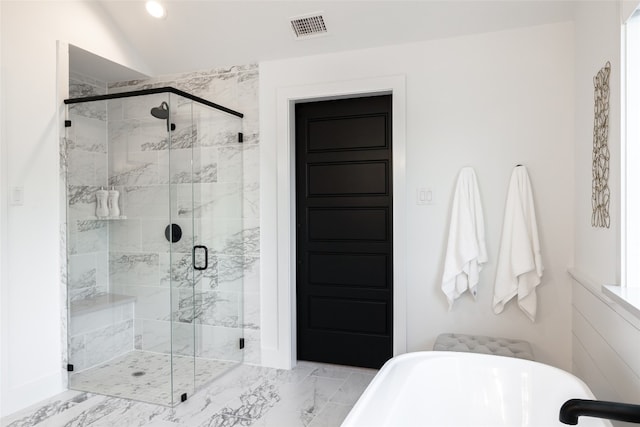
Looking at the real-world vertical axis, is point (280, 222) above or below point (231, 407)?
above

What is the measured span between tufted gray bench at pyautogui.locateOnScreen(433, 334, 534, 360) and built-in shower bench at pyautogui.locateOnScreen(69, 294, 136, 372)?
2.19 meters

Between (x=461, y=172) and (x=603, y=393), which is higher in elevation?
(x=461, y=172)

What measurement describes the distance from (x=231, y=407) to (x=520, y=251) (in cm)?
211

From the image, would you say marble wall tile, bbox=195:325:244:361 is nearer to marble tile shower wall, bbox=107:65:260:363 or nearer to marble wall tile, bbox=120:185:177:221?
marble tile shower wall, bbox=107:65:260:363

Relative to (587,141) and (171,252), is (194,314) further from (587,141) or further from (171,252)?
(587,141)

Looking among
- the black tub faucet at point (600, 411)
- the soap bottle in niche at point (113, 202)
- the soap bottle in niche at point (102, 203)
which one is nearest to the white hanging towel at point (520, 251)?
the black tub faucet at point (600, 411)

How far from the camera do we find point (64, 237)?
2.92m

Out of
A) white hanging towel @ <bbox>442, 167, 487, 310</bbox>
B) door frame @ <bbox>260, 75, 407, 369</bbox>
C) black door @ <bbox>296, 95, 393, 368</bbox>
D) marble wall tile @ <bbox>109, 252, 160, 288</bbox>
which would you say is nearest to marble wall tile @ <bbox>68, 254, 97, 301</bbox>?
marble wall tile @ <bbox>109, 252, 160, 288</bbox>

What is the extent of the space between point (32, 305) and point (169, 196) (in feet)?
3.68

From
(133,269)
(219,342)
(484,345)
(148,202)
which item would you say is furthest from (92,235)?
(484,345)

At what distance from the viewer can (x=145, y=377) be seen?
2.87 m

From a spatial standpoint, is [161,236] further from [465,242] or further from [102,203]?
[465,242]

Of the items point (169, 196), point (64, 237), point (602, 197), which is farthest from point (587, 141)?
point (64, 237)

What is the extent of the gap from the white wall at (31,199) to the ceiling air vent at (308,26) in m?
1.57
